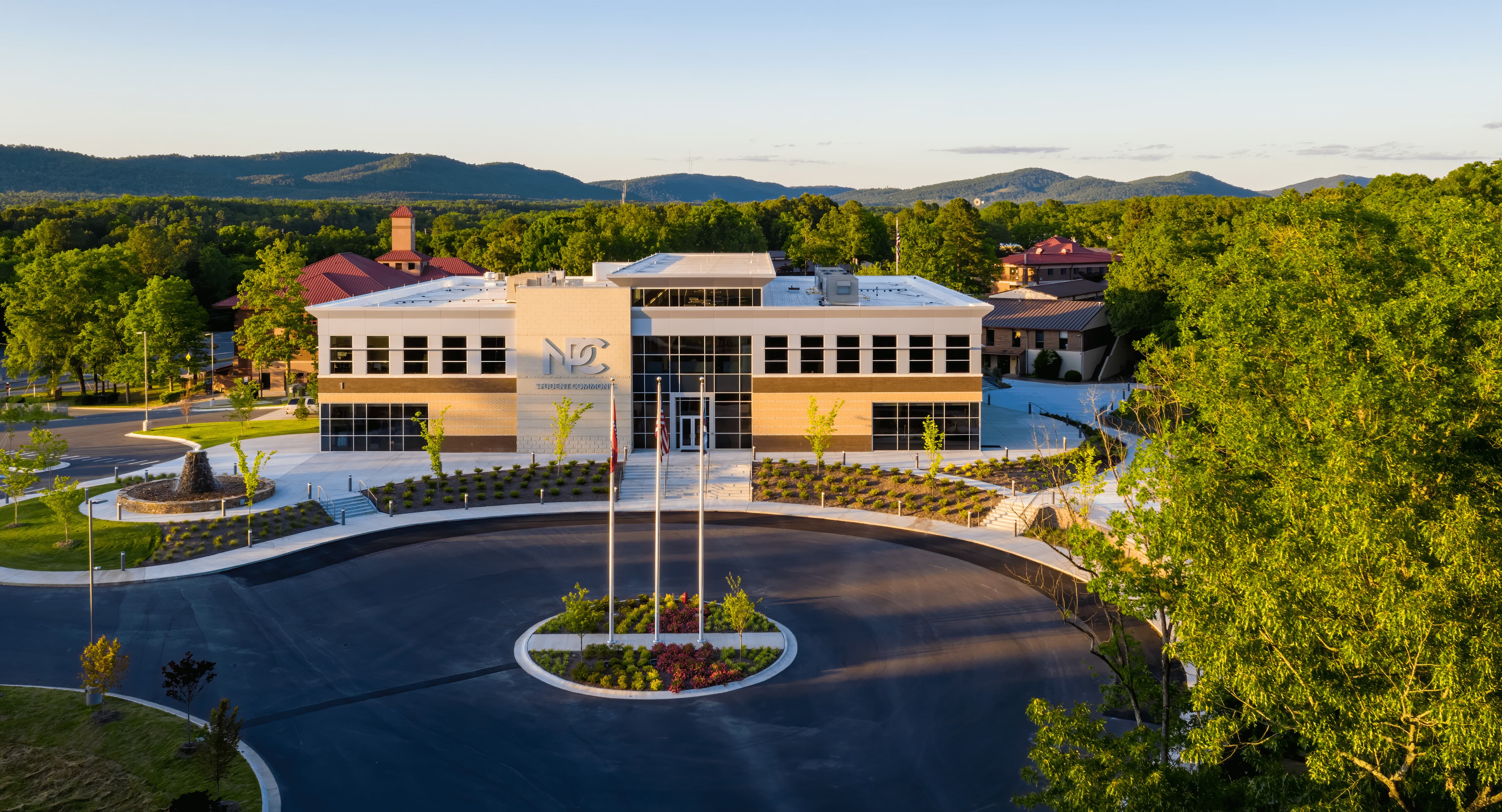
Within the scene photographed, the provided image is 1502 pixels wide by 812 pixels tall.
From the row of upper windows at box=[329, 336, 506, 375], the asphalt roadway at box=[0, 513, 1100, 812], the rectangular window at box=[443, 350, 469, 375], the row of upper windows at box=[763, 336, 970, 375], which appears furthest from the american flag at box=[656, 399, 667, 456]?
the rectangular window at box=[443, 350, 469, 375]

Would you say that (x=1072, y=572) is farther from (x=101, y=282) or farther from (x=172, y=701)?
(x=101, y=282)

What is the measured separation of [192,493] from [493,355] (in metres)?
17.2

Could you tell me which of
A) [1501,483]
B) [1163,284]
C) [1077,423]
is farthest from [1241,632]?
[1163,284]

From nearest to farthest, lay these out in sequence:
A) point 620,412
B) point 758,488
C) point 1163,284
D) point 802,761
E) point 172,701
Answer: point 802,761, point 172,701, point 758,488, point 620,412, point 1163,284

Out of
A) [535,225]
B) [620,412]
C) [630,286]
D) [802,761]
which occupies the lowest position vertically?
[802,761]

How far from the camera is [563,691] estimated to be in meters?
28.7

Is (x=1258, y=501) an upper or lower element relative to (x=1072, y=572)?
upper

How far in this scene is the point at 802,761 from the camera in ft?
80.5

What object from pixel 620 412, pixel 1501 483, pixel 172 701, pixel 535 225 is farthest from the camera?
pixel 535 225

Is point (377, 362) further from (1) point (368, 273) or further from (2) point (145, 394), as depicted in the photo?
(1) point (368, 273)

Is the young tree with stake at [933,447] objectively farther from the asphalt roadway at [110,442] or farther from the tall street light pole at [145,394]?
the tall street light pole at [145,394]

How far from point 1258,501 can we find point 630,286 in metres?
43.1

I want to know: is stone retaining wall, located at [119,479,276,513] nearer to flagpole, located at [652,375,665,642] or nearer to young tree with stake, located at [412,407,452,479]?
young tree with stake, located at [412,407,452,479]

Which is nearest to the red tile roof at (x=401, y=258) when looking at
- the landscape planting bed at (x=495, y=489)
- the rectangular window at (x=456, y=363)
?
the rectangular window at (x=456, y=363)
